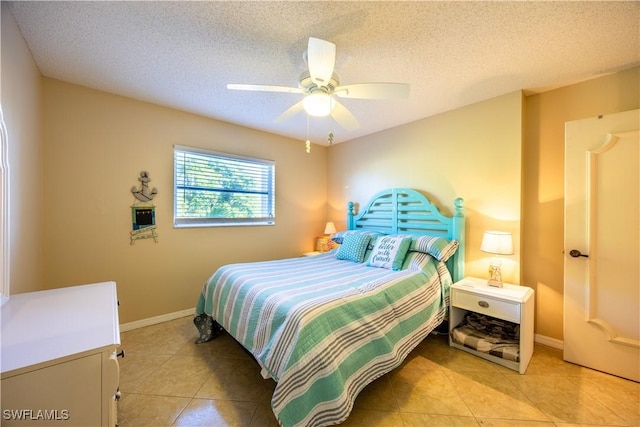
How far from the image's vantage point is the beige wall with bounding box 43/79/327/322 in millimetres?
2254

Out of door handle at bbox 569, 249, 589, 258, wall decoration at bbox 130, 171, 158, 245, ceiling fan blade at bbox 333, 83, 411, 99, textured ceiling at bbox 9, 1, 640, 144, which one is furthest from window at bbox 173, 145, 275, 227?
door handle at bbox 569, 249, 589, 258

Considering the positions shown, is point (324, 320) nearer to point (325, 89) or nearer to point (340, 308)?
point (340, 308)

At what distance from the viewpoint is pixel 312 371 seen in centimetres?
128

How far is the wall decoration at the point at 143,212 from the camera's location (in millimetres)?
2613

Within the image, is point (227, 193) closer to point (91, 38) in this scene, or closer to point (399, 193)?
point (91, 38)

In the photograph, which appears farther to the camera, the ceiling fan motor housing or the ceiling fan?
the ceiling fan motor housing

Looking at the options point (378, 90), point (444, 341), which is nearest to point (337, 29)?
point (378, 90)

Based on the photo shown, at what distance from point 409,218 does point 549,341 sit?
1.71m

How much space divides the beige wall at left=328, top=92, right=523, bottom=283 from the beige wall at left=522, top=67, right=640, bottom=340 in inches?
7.9

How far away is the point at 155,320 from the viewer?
2732mm

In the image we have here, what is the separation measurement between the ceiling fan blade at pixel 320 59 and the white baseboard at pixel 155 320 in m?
2.89

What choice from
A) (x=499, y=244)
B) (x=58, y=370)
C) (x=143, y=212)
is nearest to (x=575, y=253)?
(x=499, y=244)

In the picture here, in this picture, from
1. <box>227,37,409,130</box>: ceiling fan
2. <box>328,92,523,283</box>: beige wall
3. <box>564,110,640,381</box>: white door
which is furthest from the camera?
<box>328,92,523,283</box>: beige wall

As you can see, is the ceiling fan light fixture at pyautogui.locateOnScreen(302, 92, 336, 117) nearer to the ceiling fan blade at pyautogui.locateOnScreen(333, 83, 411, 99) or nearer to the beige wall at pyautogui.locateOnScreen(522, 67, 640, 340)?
the ceiling fan blade at pyautogui.locateOnScreen(333, 83, 411, 99)
